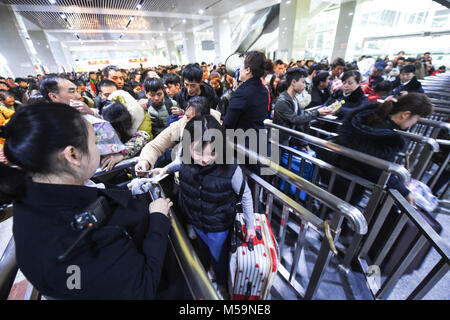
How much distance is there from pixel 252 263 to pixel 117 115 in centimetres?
190

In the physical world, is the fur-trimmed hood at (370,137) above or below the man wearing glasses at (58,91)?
below

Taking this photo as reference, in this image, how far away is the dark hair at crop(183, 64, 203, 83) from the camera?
8.32ft

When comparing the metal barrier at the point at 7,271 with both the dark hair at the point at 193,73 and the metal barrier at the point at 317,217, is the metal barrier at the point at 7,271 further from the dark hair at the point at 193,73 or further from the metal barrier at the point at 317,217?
the dark hair at the point at 193,73

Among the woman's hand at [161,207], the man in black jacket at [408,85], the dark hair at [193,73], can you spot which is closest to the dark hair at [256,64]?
the dark hair at [193,73]

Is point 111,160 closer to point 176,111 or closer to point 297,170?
point 176,111

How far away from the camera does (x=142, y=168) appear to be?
166cm

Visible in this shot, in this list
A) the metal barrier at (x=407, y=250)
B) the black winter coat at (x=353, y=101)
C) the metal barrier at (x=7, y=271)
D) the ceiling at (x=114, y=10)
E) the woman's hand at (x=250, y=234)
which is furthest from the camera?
the ceiling at (x=114, y=10)

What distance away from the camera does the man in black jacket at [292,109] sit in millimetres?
2459

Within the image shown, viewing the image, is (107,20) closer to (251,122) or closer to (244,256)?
(251,122)

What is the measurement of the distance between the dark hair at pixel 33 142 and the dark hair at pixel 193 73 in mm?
2029

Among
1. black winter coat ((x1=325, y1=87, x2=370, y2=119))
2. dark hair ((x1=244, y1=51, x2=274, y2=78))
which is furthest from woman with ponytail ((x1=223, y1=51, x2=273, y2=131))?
black winter coat ((x1=325, y1=87, x2=370, y2=119))

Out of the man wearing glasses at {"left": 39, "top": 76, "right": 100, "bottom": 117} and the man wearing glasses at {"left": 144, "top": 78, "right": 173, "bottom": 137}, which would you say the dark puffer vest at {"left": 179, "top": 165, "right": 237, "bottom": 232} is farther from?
the man wearing glasses at {"left": 144, "top": 78, "right": 173, "bottom": 137}

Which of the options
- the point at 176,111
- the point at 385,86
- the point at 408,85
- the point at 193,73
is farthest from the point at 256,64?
the point at 408,85

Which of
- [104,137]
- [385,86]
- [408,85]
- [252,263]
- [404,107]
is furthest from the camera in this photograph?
[385,86]
